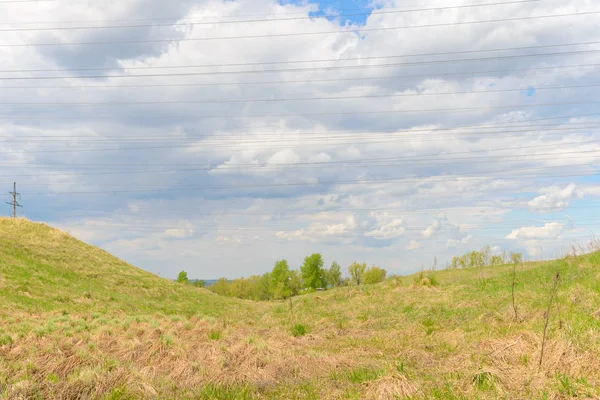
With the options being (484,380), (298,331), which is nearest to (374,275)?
(298,331)

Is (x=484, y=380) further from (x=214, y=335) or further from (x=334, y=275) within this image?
(x=334, y=275)

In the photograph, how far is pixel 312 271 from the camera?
317ft

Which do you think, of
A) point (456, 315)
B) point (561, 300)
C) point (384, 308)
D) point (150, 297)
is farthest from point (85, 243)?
point (561, 300)

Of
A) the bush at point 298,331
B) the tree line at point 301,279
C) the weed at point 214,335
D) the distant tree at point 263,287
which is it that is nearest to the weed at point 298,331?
the bush at point 298,331

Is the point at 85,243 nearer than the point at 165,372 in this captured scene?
No

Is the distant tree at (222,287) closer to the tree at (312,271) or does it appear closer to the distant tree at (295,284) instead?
the distant tree at (295,284)

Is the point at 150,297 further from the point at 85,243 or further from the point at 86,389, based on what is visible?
the point at 86,389

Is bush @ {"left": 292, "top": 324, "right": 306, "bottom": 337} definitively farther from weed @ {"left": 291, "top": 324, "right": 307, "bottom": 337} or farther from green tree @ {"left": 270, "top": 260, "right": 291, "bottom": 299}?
green tree @ {"left": 270, "top": 260, "right": 291, "bottom": 299}

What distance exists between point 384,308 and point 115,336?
14535mm

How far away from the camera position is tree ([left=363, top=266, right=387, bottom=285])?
9769 centimetres

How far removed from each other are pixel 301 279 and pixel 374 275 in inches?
667

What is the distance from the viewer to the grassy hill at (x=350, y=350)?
7.80 meters

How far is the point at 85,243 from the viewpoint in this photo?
4497cm

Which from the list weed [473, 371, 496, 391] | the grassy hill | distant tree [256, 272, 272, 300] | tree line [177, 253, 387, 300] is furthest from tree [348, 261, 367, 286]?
weed [473, 371, 496, 391]
